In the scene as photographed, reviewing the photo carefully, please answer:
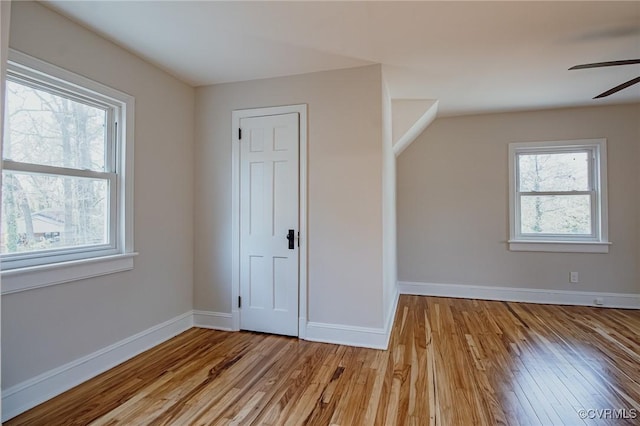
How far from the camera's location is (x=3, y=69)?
1329mm

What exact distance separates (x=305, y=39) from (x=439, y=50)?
1.10 m

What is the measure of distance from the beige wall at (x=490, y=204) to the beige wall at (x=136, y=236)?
301 cm

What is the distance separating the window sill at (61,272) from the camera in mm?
1876

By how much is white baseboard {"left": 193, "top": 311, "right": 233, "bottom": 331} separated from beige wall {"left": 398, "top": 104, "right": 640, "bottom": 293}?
8.45 feet

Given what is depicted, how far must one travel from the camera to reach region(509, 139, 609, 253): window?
4.06 m

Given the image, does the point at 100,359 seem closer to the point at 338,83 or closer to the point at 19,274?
the point at 19,274

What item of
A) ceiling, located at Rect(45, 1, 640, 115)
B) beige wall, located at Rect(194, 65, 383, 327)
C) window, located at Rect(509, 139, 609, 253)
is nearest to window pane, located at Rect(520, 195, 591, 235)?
window, located at Rect(509, 139, 609, 253)

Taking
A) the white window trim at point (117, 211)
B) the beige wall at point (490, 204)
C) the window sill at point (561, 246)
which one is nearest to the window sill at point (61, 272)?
the white window trim at point (117, 211)

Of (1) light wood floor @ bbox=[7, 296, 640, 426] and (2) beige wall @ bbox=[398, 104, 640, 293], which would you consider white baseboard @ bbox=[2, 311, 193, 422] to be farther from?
(2) beige wall @ bbox=[398, 104, 640, 293]

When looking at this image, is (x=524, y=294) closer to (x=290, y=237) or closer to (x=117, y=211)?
(x=290, y=237)

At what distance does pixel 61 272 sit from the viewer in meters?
2.12

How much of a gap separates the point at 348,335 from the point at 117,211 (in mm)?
2235

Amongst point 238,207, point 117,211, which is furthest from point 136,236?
point 238,207

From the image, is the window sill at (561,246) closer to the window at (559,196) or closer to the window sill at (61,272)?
the window at (559,196)
